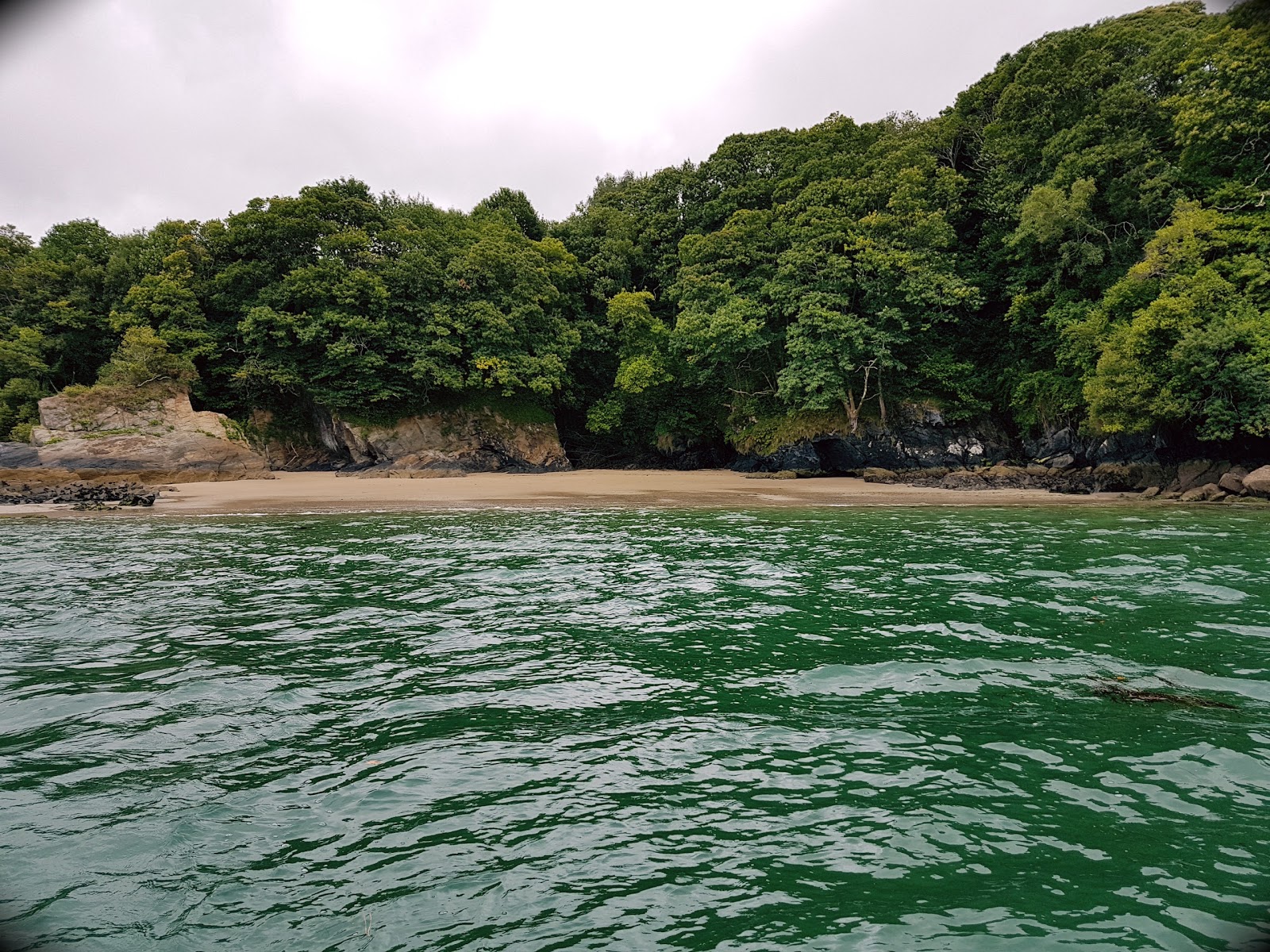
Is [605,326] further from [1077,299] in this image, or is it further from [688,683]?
[688,683]

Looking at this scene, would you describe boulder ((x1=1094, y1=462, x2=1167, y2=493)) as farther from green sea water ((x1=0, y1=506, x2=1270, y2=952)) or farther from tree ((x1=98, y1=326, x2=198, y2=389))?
tree ((x1=98, y1=326, x2=198, y2=389))

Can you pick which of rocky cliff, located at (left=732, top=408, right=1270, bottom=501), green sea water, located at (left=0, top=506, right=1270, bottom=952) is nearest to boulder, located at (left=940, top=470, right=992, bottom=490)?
rocky cliff, located at (left=732, top=408, right=1270, bottom=501)

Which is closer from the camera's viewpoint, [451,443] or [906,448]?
[906,448]

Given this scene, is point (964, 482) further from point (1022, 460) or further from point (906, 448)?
point (1022, 460)

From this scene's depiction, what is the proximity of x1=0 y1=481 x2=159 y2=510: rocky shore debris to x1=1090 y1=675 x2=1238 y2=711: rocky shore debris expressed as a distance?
23316mm

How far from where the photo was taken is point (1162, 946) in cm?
268

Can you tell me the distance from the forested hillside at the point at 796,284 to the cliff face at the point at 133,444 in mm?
2923

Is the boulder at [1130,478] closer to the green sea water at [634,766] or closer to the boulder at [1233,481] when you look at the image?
the boulder at [1233,481]

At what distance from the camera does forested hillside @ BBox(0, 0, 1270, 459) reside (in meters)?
22.1

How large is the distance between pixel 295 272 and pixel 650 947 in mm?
38487

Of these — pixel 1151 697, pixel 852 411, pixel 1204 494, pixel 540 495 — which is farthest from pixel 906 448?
pixel 1151 697

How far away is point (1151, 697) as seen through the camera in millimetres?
5328

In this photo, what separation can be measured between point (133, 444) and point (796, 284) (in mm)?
29804

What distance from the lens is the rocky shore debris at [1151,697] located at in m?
5.18
